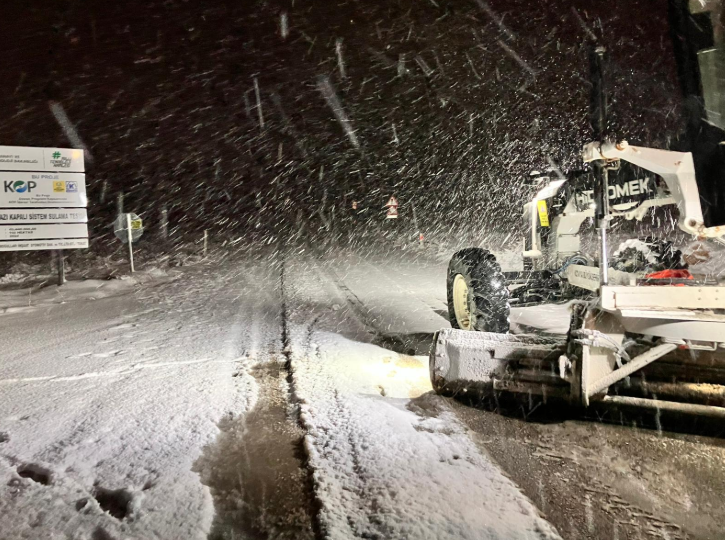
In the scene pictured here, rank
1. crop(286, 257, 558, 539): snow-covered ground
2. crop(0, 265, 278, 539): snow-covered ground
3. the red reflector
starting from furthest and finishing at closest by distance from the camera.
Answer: the red reflector → crop(0, 265, 278, 539): snow-covered ground → crop(286, 257, 558, 539): snow-covered ground

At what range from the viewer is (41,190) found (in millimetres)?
12047

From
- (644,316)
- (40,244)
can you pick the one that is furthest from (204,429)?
(40,244)

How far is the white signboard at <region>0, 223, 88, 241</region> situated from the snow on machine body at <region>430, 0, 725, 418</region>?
1063 cm

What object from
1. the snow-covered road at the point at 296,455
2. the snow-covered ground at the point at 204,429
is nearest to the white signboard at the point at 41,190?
the snow-covered ground at the point at 204,429

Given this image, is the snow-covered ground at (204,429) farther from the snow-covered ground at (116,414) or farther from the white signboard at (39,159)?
the white signboard at (39,159)

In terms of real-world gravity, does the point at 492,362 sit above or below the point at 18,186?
below

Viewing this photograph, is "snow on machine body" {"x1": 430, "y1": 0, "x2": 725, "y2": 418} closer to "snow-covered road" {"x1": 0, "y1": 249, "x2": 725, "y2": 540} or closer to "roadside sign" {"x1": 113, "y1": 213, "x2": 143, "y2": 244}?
"snow-covered road" {"x1": 0, "y1": 249, "x2": 725, "y2": 540}

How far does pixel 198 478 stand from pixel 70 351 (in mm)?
4187

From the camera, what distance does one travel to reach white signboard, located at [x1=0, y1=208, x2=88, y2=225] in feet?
38.2

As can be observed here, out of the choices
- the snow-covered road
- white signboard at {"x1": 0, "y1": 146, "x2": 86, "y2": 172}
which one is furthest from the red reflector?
white signboard at {"x1": 0, "y1": 146, "x2": 86, "y2": 172}

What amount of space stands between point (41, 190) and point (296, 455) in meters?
10.9

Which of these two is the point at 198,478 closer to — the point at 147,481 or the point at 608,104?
the point at 147,481

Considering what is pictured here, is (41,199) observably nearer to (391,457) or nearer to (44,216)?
(44,216)

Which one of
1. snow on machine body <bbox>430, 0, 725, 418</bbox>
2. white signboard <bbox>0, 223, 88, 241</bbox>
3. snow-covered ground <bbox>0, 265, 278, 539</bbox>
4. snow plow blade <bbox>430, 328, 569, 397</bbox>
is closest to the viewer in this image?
snow-covered ground <bbox>0, 265, 278, 539</bbox>
